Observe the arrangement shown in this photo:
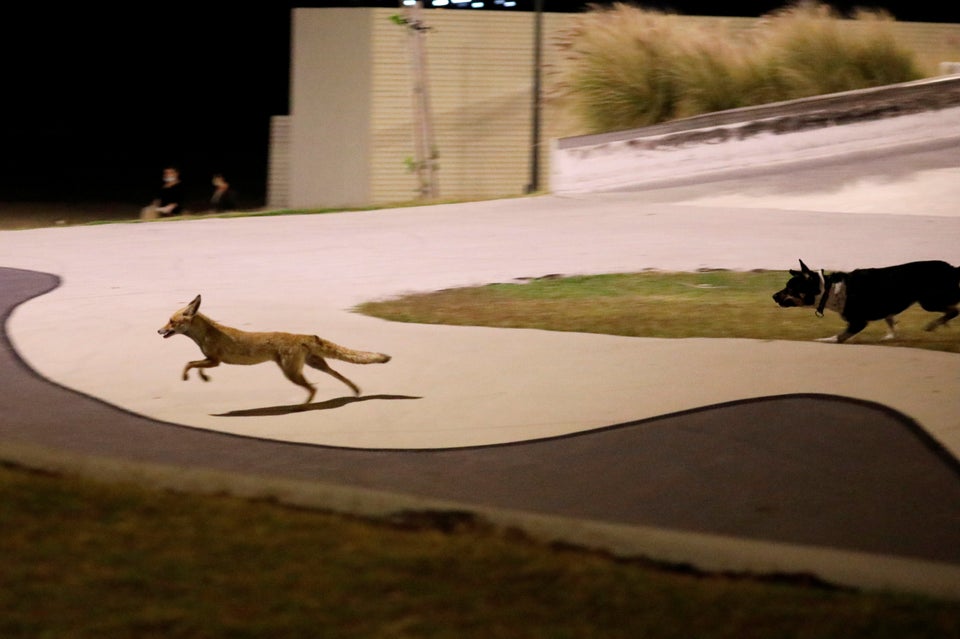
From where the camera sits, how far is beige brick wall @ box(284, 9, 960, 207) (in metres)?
24.4

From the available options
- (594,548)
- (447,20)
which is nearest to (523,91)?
(447,20)

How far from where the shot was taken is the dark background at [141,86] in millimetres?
40750

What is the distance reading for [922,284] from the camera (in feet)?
→ 30.4

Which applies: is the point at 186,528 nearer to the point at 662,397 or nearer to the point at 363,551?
the point at 363,551

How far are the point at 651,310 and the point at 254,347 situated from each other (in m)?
4.48

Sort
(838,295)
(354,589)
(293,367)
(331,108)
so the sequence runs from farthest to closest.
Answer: (331,108) < (838,295) < (293,367) < (354,589)

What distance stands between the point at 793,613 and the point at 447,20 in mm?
20548

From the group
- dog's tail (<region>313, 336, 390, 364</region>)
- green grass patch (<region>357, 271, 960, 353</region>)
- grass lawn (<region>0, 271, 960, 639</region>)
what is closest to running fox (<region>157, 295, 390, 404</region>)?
dog's tail (<region>313, 336, 390, 364</region>)

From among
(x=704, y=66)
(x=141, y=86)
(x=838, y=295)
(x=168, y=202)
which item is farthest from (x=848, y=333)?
(x=141, y=86)

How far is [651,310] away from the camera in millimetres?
11742

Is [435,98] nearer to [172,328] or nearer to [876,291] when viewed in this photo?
[876,291]

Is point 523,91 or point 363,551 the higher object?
point 523,91

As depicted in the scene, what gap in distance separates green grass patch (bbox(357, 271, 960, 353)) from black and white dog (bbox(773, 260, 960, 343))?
0.57 m

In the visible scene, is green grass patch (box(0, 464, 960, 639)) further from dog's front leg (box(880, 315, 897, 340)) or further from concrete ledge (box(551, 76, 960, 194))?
concrete ledge (box(551, 76, 960, 194))
